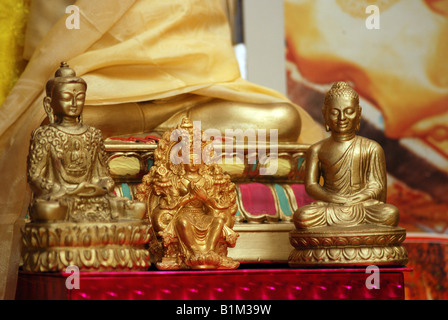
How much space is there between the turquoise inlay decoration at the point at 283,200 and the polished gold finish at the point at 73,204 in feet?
2.11

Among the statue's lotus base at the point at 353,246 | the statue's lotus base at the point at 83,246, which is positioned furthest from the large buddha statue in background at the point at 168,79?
the statue's lotus base at the point at 83,246

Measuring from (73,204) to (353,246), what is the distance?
2.48ft

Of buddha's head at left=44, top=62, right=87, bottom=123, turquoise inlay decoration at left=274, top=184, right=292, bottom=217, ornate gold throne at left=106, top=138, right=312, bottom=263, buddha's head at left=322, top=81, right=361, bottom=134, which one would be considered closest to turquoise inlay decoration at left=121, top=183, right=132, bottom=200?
ornate gold throne at left=106, top=138, right=312, bottom=263

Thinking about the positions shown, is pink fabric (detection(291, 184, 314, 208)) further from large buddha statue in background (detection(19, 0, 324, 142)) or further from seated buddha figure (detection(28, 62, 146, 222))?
seated buddha figure (detection(28, 62, 146, 222))

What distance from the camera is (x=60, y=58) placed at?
9.55 feet

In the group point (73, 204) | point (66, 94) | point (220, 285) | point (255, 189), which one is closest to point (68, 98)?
point (66, 94)

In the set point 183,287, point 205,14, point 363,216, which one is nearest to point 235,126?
point 205,14

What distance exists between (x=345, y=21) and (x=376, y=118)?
528 millimetres

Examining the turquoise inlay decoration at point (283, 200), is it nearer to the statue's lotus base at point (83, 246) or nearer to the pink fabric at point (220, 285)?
the pink fabric at point (220, 285)

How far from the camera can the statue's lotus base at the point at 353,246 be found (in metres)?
2.27

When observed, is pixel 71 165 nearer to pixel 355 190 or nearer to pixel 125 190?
pixel 125 190

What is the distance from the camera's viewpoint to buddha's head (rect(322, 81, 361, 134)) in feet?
7.93
